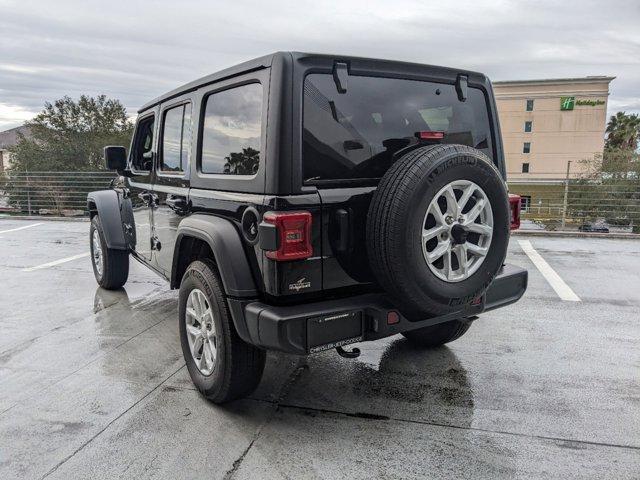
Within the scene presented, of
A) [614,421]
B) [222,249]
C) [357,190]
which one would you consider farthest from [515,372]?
[222,249]

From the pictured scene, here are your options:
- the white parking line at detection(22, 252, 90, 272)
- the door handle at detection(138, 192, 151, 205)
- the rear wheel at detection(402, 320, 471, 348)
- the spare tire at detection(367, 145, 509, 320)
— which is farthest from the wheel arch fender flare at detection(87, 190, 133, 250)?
the spare tire at detection(367, 145, 509, 320)

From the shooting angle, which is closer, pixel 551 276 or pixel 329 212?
pixel 329 212

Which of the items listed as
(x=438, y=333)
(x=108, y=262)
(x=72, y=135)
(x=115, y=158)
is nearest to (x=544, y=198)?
(x=438, y=333)

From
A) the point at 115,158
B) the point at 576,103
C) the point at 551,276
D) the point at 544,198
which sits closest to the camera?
the point at 115,158

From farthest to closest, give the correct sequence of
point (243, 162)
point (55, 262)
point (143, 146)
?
point (55, 262) → point (143, 146) → point (243, 162)

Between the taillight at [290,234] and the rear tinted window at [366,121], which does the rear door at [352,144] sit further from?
the taillight at [290,234]

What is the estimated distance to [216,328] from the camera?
2.75 metres

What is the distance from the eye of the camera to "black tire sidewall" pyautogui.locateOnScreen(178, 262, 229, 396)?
271 cm

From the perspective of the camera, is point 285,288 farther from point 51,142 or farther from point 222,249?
point 51,142

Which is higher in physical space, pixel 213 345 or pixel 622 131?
pixel 622 131

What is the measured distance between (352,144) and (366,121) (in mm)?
159

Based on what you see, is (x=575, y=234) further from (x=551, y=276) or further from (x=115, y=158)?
(x=115, y=158)

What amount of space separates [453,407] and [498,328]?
62.8 inches

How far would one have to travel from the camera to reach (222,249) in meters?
2.60
